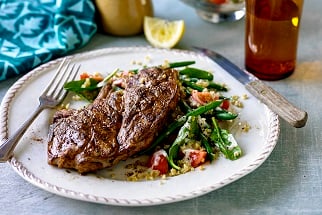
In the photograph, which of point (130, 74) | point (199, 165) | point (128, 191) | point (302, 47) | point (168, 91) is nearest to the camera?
point (128, 191)

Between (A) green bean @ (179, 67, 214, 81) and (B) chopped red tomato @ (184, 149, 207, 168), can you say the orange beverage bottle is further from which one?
(B) chopped red tomato @ (184, 149, 207, 168)

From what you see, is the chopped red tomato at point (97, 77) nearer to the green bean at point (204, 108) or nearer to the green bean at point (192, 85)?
the green bean at point (192, 85)

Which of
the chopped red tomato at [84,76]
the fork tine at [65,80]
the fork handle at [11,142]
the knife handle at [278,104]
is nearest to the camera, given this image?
the fork handle at [11,142]

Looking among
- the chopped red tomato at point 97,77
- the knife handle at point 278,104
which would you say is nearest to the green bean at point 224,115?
the knife handle at point 278,104

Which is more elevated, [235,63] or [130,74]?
[130,74]

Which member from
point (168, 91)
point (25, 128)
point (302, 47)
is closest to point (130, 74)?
point (168, 91)

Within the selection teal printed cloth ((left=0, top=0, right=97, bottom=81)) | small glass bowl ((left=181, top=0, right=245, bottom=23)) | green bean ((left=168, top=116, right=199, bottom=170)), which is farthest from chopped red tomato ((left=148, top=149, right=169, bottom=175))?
small glass bowl ((left=181, top=0, right=245, bottom=23))

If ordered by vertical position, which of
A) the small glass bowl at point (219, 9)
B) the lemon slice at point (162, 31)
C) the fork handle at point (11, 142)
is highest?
the fork handle at point (11, 142)

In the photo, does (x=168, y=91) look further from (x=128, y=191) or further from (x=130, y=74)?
(x=128, y=191)
